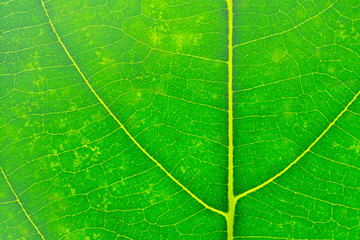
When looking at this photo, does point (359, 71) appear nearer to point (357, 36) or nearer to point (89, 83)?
point (357, 36)

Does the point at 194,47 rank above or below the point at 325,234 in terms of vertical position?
above

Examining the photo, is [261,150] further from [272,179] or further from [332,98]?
[332,98]

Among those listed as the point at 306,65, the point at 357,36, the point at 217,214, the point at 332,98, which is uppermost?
the point at 357,36

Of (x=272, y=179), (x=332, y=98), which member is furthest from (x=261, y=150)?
(x=332, y=98)

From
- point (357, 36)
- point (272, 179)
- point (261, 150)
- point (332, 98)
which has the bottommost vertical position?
point (272, 179)

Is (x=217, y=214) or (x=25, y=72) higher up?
(x=25, y=72)

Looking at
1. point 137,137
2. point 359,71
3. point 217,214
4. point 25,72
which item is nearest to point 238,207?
point 217,214
